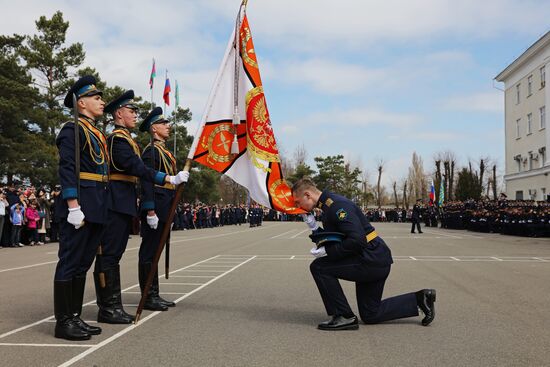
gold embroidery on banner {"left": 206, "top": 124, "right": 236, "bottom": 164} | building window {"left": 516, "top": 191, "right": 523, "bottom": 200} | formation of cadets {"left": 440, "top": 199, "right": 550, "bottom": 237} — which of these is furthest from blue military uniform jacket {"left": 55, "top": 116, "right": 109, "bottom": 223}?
building window {"left": 516, "top": 191, "right": 523, "bottom": 200}

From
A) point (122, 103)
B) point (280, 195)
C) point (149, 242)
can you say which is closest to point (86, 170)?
point (122, 103)

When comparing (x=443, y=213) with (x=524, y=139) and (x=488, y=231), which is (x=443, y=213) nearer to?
(x=488, y=231)

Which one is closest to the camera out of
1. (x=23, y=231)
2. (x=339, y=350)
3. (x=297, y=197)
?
(x=339, y=350)

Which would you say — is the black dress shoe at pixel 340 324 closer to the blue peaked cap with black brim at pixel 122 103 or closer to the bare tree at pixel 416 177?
the blue peaked cap with black brim at pixel 122 103

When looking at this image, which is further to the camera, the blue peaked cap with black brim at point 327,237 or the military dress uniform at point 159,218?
the military dress uniform at point 159,218

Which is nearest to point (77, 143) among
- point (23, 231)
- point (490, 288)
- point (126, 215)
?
point (126, 215)

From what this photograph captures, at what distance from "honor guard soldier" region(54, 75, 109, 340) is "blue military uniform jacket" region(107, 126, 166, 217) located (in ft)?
0.70

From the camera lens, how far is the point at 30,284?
9.22m

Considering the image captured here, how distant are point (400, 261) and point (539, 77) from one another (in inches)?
1417

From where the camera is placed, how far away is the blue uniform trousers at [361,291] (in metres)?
5.95

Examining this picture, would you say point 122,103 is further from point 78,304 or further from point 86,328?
point 86,328

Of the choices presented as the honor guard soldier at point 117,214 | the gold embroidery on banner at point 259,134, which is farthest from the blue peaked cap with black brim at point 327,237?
the honor guard soldier at point 117,214

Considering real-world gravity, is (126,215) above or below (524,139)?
below

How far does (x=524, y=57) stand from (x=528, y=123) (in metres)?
5.38
